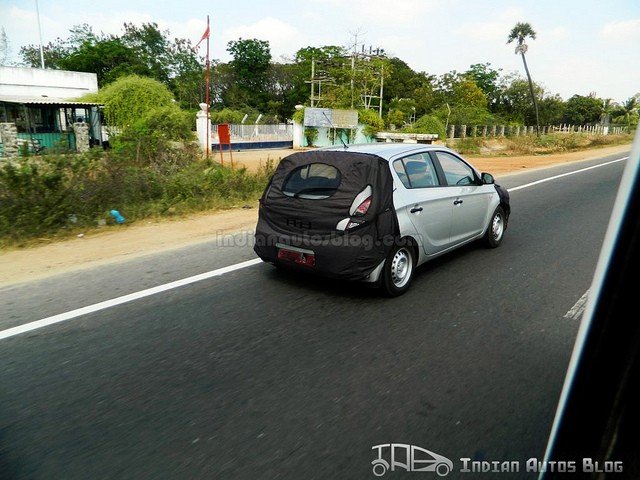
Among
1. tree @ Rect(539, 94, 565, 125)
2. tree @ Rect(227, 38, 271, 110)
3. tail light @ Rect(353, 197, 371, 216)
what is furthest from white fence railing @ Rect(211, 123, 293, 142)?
tree @ Rect(539, 94, 565, 125)

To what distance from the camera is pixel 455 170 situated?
610cm

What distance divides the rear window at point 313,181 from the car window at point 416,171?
74cm

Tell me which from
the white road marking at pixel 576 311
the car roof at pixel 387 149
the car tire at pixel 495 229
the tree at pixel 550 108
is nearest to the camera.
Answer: the white road marking at pixel 576 311

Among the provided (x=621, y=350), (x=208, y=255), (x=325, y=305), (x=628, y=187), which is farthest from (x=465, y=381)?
(x=208, y=255)

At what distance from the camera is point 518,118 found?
68.1m

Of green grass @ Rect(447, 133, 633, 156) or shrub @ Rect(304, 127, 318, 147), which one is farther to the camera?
shrub @ Rect(304, 127, 318, 147)

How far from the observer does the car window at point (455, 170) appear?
5.95m

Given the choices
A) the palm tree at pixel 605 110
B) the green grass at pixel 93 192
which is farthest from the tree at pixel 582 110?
the green grass at pixel 93 192

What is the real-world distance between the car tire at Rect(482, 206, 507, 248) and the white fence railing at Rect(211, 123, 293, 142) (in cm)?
2669

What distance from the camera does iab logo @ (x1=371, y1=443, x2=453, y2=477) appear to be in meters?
2.53

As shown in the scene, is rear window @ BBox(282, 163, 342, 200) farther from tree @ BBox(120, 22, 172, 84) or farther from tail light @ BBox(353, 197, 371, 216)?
tree @ BBox(120, 22, 172, 84)

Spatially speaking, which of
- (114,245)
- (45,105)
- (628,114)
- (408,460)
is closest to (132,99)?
(45,105)

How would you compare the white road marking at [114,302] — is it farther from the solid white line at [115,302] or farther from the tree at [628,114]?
the tree at [628,114]

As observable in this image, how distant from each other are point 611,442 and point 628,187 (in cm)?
66
